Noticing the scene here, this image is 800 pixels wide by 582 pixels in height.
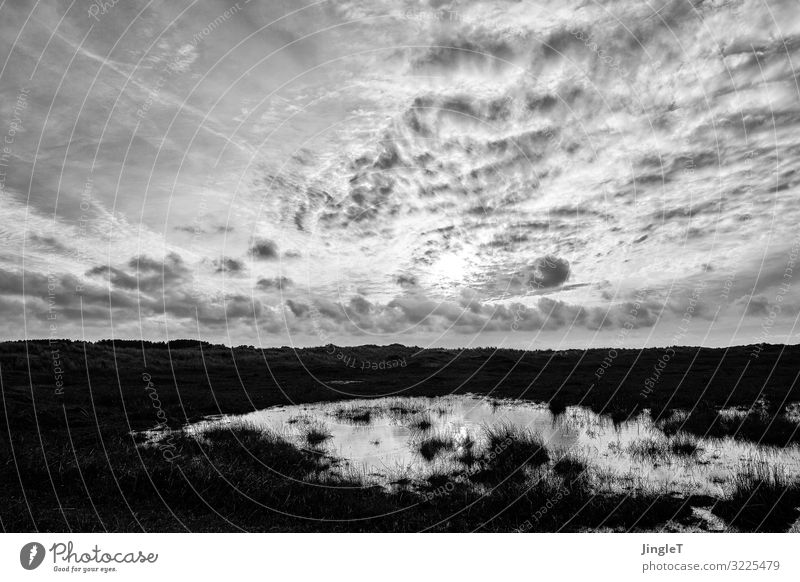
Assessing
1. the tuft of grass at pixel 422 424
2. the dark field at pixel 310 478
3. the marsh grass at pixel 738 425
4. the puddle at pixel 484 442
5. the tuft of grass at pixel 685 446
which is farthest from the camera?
the tuft of grass at pixel 422 424

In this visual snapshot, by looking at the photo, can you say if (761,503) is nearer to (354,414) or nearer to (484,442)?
(484,442)

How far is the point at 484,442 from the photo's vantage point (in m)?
16.8

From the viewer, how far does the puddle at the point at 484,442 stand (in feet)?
41.7

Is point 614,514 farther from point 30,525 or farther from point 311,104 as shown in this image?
point 311,104

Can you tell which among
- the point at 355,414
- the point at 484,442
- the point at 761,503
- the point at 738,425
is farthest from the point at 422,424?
the point at 738,425

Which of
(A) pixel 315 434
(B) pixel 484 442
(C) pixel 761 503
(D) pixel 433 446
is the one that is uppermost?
(A) pixel 315 434

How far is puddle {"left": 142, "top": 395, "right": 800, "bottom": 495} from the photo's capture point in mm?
12695

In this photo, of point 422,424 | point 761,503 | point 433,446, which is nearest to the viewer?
point 761,503

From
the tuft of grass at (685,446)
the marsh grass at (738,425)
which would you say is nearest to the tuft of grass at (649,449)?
the tuft of grass at (685,446)

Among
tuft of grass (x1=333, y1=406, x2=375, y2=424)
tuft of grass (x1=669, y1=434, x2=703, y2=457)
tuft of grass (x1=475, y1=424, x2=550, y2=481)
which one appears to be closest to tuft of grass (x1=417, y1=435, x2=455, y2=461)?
tuft of grass (x1=475, y1=424, x2=550, y2=481)

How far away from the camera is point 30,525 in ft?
26.8

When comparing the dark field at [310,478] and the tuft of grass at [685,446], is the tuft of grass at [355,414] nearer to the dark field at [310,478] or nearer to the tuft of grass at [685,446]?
the dark field at [310,478]

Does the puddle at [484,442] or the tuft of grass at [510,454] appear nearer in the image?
the puddle at [484,442]
